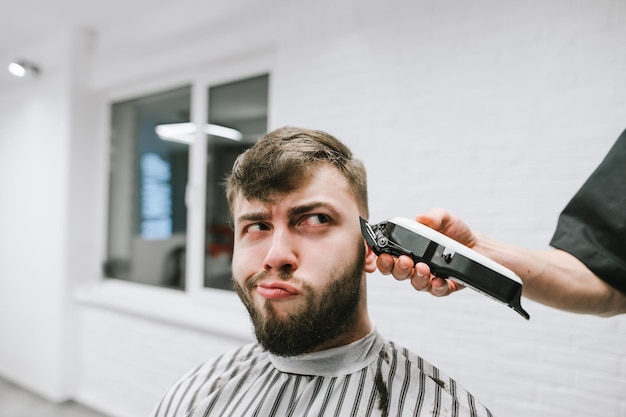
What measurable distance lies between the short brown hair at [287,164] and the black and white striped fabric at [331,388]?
40cm

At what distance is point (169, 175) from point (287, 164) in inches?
111

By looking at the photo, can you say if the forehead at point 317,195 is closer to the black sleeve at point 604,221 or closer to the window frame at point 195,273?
the black sleeve at point 604,221

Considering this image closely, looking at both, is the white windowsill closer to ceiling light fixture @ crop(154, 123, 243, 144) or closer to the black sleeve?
ceiling light fixture @ crop(154, 123, 243, 144)

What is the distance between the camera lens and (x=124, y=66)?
342 cm

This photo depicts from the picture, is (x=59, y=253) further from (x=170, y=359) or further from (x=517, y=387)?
(x=517, y=387)

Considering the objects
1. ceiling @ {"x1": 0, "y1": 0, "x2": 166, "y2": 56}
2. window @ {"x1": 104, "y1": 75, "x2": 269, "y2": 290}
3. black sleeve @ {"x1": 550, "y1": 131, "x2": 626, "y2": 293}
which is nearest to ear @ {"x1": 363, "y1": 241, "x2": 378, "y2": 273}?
black sleeve @ {"x1": 550, "y1": 131, "x2": 626, "y2": 293}

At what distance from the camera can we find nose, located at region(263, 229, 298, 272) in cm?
95

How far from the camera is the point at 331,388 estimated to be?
1023mm

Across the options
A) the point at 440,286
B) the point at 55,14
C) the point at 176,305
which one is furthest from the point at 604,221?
the point at 55,14

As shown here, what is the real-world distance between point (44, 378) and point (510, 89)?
419 centimetres

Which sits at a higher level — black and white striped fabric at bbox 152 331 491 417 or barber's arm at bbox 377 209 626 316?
barber's arm at bbox 377 209 626 316

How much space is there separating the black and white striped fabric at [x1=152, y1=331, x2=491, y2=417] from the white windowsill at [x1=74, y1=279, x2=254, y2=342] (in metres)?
1.28

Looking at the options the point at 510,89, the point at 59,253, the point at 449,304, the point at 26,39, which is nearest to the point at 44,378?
Answer: the point at 59,253

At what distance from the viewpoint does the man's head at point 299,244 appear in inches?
38.2
